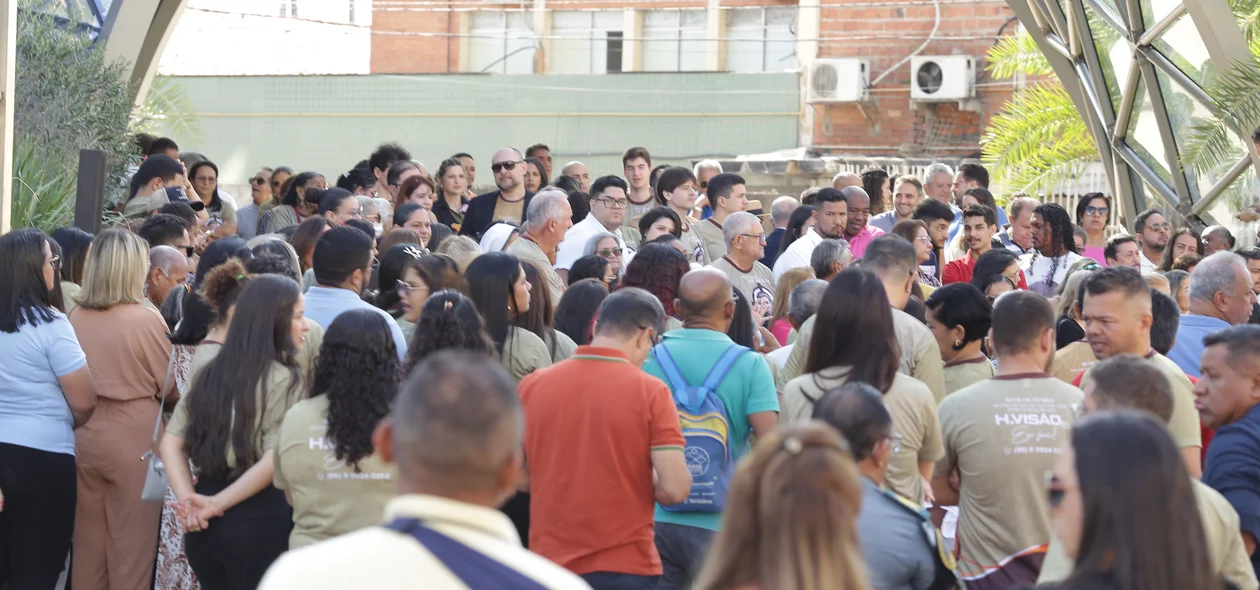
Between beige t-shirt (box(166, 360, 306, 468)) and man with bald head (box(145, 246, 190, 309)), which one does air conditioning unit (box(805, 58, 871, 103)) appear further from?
beige t-shirt (box(166, 360, 306, 468))

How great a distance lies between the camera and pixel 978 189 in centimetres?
1071

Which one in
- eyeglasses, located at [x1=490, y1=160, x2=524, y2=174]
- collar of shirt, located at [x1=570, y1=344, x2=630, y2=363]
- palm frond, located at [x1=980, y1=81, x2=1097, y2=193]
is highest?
palm frond, located at [x1=980, y1=81, x2=1097, y2=193]

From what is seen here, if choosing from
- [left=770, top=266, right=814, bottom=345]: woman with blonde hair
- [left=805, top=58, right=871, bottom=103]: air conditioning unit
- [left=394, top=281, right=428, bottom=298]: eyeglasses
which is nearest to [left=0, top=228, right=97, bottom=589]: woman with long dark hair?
[left=394, top=281, right=428, bottom=298]: eyeglasses

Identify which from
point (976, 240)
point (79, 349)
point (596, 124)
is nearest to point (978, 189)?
point (976, 240)

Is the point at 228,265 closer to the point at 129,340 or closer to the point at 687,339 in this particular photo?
the point at 129,340

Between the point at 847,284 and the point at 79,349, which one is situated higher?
the point at 847,284

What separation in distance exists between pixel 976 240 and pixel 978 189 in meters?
1.19

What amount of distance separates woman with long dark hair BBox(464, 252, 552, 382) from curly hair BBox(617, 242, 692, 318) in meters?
0.58

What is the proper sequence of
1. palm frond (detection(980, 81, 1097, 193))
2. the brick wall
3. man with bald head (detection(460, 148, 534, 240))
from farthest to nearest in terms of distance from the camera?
the brick wall, palm frond (detection(980, 81, 1097, 193)), man with bald head (detection(460, 148, 534, 240))

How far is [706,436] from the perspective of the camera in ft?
16.4

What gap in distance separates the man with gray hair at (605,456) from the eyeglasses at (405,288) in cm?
145

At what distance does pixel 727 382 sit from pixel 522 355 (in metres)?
1.02

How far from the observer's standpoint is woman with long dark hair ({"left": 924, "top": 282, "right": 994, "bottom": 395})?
588cm

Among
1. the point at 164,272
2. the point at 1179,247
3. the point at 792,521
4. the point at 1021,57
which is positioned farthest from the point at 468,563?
the point at 1021,57
